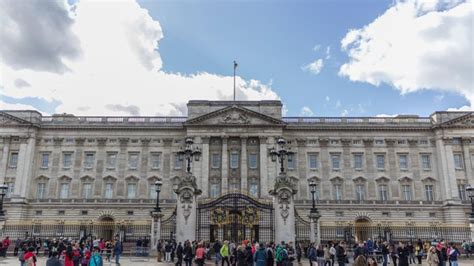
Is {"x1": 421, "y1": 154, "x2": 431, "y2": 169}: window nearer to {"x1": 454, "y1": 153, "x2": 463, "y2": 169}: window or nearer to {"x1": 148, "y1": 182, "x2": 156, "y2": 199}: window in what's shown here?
{"x1": 454, "y1": 153, "x2": 463, "y2": 169}: window

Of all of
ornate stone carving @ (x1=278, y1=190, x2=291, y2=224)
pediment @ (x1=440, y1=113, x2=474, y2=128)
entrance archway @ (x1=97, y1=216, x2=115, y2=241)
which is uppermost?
pediment @ (x1=440, y1=113, x2=474, y2=128)

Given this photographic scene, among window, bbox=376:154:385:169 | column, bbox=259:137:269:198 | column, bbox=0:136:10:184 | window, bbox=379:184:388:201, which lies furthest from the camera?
window, bbox=376:154:385:169

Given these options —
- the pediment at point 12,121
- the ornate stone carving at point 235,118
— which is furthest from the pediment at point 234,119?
the pediment at point 12,121

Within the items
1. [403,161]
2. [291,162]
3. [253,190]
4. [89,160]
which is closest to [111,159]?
[89,160]

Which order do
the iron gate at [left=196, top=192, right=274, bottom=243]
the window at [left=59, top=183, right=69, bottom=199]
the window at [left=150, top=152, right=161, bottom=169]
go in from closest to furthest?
the iron gate at [left=196, top=192, right=274, bottom=243]
the window at [left=59, top=183, right=69, bottom=199]
the window at [left=150, top=152, right=161, bottom=169]

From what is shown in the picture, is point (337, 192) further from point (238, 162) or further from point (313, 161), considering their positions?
point (238, 162)

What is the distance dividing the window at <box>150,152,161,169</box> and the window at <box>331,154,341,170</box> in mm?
25295

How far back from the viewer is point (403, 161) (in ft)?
185

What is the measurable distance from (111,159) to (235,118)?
19083mm

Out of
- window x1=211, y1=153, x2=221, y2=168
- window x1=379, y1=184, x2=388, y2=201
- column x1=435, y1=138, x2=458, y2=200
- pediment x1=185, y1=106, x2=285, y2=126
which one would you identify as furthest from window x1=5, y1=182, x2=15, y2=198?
column x1=435, y1=138, x2=458, y2=200

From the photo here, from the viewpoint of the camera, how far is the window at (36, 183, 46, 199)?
5544 cm

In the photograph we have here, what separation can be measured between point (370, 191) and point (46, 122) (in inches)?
1901

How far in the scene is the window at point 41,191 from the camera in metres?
55.4

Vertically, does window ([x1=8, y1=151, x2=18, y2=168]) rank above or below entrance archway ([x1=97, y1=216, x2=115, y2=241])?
above
